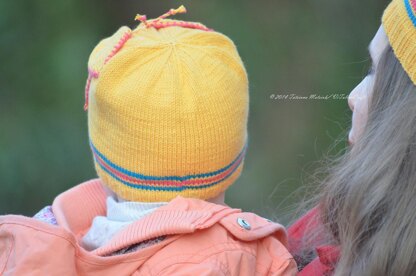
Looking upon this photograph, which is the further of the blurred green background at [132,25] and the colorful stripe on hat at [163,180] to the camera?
the blurred green background at [132,25]

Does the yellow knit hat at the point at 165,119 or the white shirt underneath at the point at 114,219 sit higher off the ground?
the yellow knit hat at the point at 165,119

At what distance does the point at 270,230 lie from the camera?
154cm

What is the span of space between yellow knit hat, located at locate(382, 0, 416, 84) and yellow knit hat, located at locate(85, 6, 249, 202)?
0.42 meters

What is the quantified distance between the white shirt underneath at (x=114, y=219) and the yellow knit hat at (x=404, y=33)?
1.85 feet

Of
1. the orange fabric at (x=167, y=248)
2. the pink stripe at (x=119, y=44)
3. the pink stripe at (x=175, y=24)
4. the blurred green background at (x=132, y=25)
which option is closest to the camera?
the orange fabric at (x=167, y=248)

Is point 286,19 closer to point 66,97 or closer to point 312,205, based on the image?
point 66,97

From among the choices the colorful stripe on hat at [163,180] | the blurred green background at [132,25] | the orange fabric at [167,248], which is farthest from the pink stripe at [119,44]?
the blurred green background at [132,25]

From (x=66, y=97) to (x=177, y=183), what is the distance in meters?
1.61

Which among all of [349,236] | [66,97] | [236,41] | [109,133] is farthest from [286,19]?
[349,236]

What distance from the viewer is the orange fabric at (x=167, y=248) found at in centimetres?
134

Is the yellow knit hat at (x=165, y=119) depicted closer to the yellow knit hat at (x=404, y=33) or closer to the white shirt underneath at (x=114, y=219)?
the white shirt underneath at (x=114, y=219)

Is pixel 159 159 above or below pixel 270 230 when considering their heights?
above

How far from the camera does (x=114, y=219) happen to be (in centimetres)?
161

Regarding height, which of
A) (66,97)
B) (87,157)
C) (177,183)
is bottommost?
(87,157)
